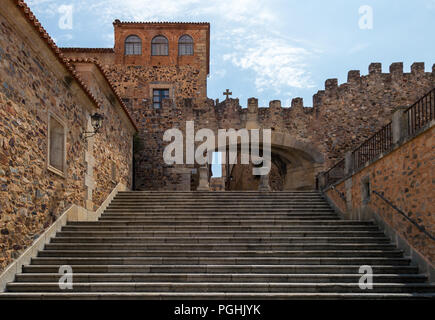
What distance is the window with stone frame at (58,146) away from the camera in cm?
861

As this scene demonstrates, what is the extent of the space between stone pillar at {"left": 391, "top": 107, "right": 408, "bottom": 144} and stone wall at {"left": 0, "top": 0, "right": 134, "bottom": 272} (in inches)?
→ 271

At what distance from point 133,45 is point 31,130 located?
53.9 feet

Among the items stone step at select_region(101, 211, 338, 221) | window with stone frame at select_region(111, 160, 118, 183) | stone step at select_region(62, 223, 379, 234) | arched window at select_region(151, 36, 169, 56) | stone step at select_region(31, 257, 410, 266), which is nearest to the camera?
stone step at select_region(31, 257, 410, 266)

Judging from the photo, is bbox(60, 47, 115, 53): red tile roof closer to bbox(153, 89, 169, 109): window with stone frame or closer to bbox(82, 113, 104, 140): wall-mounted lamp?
bbox(153, 89, 169, 109): window with stone frame

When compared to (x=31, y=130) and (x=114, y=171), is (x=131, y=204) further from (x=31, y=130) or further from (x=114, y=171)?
(x=31, y=130)

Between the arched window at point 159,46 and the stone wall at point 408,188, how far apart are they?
15272 mm

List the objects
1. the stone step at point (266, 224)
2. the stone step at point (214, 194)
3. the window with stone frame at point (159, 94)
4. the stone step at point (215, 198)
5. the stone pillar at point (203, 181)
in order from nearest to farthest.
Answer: the stone step at point (266, 224) → the stone step at point (215, 198) → the stone step at point (214, 194) → the stone pillar at point (203, 181) → the window with stone frame at point (159, 94)

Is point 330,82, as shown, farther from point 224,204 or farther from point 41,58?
point 41,58

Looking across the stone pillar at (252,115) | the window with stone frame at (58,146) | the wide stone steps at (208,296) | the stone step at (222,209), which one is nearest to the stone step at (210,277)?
the wide stone steps at (208,296)

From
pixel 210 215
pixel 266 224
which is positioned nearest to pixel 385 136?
pixel 266 224

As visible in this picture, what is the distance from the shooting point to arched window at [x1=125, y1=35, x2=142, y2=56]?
22.4m

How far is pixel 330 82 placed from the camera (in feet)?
58.6

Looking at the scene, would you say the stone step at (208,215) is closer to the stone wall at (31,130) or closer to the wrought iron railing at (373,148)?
the stone wall at (31,130)

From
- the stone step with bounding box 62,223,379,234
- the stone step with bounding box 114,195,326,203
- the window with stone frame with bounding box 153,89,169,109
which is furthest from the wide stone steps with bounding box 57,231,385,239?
the window with stone frame with bounding box 153,89,169,109
